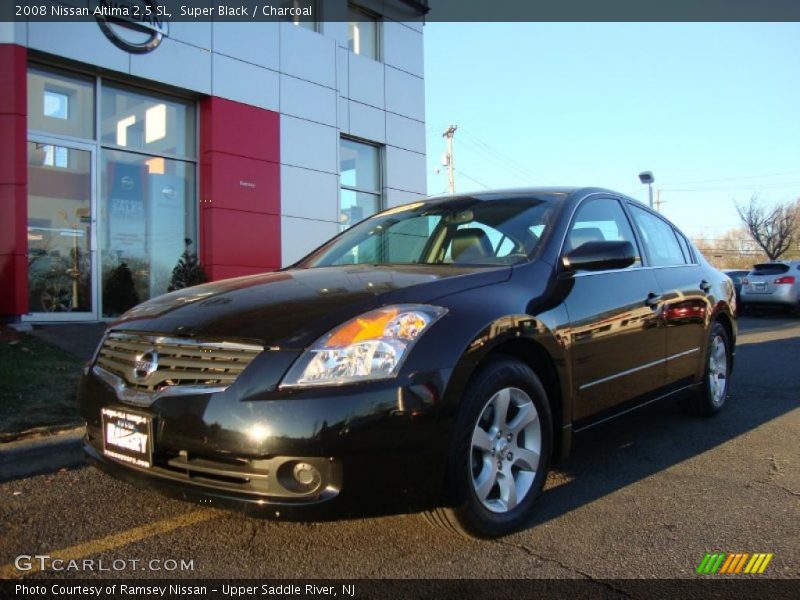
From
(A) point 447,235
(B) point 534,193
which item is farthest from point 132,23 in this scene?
(B) point 534,193

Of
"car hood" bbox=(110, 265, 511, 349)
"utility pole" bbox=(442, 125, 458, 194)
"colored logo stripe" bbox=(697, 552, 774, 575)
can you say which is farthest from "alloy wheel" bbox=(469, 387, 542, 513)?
"utility pole" bbox=(442, 125, 458, 194)

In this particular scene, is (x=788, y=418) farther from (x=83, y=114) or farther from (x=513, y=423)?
(x=83, y=114)

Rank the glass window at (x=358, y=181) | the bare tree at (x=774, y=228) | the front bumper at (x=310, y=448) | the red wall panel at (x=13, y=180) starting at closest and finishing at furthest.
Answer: the front bumper at (x=310, y=448) < the red wall panel at (x=13, y=180) < the glass window at (x=358, y=181) < the bare tree at (x=774, y=228)

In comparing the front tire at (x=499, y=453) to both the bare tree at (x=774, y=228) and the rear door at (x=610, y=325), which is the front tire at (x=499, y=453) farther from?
the bare tree at (x=774, y=228)

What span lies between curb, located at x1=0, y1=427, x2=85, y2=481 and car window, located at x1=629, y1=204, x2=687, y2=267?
3865 millimetres

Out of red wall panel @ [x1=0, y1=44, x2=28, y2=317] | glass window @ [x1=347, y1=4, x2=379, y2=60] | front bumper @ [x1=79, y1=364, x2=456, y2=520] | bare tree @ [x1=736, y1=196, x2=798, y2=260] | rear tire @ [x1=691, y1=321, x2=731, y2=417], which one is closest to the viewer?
front bumper @ [x1=79, y1=364, x2=456, y2=520]

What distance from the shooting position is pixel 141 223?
1052 centimetres

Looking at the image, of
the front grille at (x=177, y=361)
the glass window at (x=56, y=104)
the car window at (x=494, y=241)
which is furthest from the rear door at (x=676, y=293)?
the glass window at (x=56, y=104)

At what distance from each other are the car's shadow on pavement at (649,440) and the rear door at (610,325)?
0.21 meters

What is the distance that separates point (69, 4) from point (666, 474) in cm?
959

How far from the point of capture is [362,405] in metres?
2.33

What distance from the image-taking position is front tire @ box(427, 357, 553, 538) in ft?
8.41

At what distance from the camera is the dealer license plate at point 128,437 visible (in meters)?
2.52

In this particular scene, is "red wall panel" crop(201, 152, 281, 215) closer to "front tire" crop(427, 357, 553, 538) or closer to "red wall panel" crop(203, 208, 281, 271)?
"red wall panel" crop(203, 208, 281, 271)
